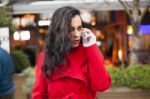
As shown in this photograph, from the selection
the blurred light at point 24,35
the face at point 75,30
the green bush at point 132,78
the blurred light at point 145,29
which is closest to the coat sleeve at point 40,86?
the face at point 75,30

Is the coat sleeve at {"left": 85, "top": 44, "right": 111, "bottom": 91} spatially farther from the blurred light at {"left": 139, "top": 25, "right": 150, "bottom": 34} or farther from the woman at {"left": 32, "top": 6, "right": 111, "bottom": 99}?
the blurred light at {"left": 139, "top": 25, "right": 150, "bottom": 34}

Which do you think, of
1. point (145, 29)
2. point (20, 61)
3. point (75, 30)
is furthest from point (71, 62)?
point (145, 29)

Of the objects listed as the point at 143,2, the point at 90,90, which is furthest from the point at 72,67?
the point at 143,2

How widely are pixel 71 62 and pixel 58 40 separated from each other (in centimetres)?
19

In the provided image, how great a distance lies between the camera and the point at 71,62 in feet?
11.8

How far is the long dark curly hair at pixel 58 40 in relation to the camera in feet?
11.5

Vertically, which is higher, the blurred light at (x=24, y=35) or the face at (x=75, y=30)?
the face at (x=75, y=30)

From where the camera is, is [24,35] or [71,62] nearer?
[71,62]

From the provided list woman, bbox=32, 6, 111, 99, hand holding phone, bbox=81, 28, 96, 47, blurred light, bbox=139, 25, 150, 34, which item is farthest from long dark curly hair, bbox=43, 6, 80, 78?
blurred light, bbox=139, 25, 150, 34

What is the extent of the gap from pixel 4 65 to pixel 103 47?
39.4 ft

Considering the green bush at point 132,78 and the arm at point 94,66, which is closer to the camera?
the arm at point 94,66

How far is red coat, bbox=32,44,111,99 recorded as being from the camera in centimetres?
353

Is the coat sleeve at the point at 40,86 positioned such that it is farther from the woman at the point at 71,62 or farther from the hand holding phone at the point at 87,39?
the hand holding phone at the point at 87,39

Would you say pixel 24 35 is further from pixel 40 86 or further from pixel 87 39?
pixel 87 39
